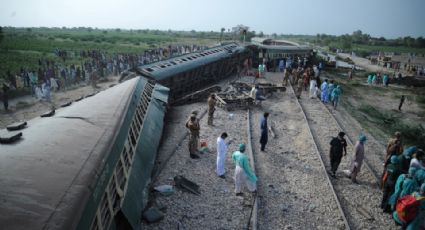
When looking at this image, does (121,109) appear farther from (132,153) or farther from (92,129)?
(92,129)

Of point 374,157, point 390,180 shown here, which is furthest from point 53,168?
point 374,157

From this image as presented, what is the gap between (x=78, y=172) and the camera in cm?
419

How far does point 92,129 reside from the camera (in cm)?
591

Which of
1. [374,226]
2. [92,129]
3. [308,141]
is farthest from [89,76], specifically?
[374,226]

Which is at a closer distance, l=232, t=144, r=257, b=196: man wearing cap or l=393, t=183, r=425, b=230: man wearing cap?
l=393, t=183, r=425, b=230: man wearing cap

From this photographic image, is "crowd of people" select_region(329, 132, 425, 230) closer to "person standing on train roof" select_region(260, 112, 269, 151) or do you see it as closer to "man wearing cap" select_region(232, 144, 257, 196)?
"person standing on train roof" select_region(260, 112, 269, 151)

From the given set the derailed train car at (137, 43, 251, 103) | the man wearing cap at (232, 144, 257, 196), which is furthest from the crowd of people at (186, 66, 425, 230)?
the derailed train car at (137, 43, 251, 103)

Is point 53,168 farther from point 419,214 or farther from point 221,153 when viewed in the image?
point 419,214

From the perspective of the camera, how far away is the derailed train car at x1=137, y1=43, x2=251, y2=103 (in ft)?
55.2

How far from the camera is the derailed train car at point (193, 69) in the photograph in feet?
55.2

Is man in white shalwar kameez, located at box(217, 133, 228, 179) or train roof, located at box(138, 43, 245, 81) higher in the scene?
train roof, located at box(138, 43, 245, 81)

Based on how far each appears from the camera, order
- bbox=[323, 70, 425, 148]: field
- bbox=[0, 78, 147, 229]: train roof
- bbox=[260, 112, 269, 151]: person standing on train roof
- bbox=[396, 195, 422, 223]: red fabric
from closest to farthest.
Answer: bbox=[0, 78, 147, 229]: train roof
bbox=[396, 195, 422, 223]: red fabric
bbox=[260, 112, 269, 151]: person standing on train roof
bbox=[323, 70, 425, 148]: field

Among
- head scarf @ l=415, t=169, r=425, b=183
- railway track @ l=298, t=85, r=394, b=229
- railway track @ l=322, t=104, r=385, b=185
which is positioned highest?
head scarf @ l=415, t=169, r=425, b=183

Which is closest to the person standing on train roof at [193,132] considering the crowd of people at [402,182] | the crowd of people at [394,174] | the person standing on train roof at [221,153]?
the crowd of people at [394,174]
